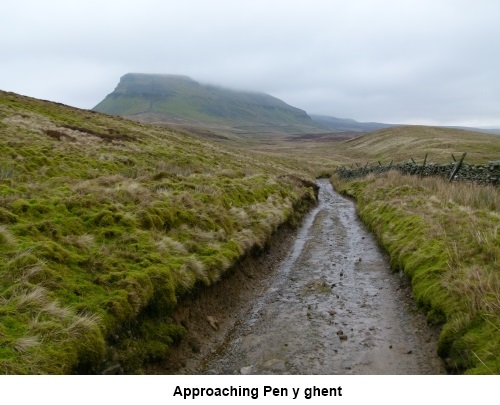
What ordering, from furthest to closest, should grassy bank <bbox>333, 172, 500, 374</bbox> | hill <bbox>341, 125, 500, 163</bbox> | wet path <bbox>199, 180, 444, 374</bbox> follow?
1. hill <bbox>341, 125, 500, 163</bbox>
2. wet path <bbox>199, 180, 444, 374</bbox>
3. grassy bank <bbox>333, 172, 500, 374</bbox>

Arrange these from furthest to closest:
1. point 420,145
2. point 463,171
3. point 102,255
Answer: point 420,145, point 463,171, point 102,255

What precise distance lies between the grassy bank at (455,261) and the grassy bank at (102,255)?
19.1ft

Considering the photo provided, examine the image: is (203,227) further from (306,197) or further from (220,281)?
(306,197)

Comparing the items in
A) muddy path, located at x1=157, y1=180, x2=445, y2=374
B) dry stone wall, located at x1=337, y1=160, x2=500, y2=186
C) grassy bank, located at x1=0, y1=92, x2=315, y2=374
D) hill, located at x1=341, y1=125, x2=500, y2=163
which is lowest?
muddy path, located at x1=157, y1=180, x2=445, y2=374

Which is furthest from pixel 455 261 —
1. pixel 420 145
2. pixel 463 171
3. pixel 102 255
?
pixel 420 145

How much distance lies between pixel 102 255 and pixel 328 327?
630cm

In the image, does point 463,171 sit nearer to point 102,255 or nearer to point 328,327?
point 328,327

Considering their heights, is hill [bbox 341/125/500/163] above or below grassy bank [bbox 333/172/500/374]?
above

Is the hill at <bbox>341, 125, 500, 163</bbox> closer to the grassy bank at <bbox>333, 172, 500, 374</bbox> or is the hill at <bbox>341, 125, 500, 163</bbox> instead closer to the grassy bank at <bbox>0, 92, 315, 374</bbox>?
the grassy bank at <bbox>333, 172, 500, 374</bbox>

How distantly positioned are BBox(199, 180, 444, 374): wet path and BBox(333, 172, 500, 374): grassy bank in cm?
64

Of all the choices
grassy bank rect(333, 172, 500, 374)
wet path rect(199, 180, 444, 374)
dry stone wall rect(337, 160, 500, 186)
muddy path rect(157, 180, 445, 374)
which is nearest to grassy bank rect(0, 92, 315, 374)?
muddy path rect(157, 180, 445, 374)

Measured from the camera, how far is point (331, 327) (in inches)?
425

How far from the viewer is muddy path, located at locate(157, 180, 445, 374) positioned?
8938mm

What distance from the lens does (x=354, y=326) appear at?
1087 centimetres
